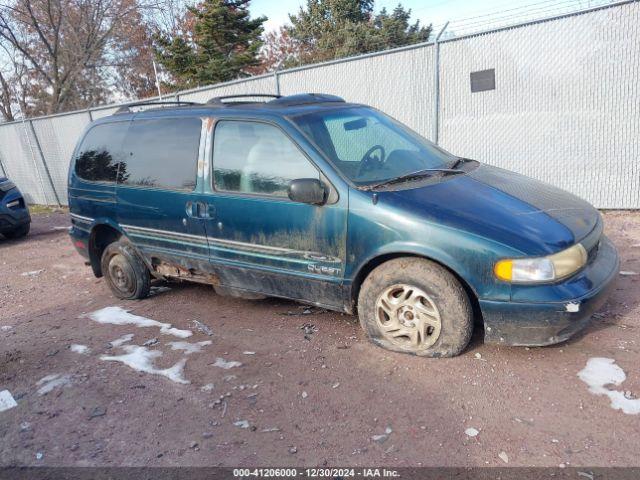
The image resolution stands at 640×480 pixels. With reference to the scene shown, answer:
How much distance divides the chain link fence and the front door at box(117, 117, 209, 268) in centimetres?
445

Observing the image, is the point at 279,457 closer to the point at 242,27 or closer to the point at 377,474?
the point at 377,474

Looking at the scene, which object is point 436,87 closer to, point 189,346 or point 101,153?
point 101,153

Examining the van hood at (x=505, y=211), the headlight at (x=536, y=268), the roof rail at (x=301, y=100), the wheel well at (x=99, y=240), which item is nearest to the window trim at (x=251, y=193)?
the roof rail at (x=301, y=100)

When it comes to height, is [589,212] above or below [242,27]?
below

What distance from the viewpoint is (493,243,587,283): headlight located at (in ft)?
9.59

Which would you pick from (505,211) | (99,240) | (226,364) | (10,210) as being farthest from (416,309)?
(10,210)

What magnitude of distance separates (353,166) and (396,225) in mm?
670

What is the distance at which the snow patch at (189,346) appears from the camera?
3832 mm

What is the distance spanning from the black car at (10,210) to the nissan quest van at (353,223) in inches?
200

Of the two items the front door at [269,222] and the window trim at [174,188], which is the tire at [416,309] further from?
the window trim at [174,188]

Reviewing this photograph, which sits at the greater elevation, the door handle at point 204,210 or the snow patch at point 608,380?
the door handle at point 204,210

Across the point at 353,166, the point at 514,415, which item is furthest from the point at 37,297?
the point at 514,415

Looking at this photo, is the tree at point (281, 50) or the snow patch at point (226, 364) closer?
the snow patch at point (226, 364)

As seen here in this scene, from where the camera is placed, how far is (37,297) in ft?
18.8
